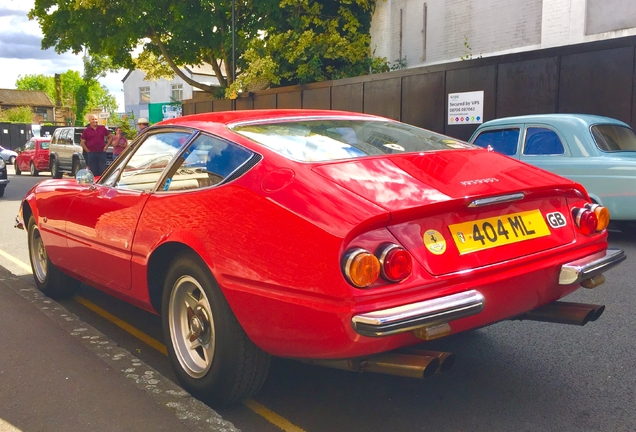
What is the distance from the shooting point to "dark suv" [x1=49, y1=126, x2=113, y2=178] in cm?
2162

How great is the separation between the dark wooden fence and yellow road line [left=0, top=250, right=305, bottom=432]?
367 inches

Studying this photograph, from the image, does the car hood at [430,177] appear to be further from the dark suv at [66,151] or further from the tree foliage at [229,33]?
the dark suv at [66,151]

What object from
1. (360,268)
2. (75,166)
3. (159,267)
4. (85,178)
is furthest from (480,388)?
(75,166)

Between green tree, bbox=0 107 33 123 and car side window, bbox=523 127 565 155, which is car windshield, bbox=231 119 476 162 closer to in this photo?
car side window, bbox=523 127 565 155

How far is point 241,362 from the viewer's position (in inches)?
122

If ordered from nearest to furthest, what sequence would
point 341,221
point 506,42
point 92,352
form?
point 341,221, point 92,352, point 506,42

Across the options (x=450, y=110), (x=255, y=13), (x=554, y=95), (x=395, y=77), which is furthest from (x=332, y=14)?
(x=554, y=95)

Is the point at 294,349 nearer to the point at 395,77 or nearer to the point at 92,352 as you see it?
the point at 92,352

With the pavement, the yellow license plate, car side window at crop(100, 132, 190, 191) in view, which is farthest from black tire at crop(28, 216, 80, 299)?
the yellow license plate

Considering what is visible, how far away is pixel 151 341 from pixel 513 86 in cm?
1050

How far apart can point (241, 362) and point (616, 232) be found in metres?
7.50

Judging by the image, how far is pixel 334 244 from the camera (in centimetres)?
263

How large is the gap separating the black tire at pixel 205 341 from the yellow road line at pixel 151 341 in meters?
0.15

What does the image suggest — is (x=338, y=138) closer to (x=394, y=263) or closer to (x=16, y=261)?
(x=394, y=263)
